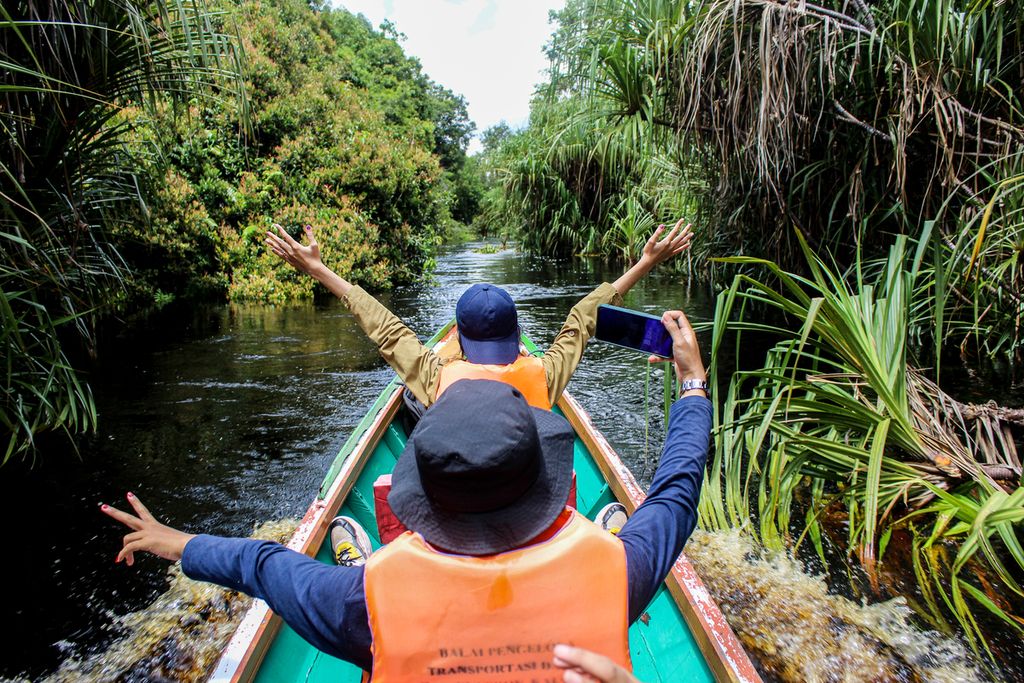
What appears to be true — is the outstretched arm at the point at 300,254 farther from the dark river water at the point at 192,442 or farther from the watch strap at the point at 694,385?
the dark river water at the point at 192,442

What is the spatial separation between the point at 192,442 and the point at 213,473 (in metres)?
0.73

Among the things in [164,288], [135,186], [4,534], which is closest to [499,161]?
Result: [164,288]

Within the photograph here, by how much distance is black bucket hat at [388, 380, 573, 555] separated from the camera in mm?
1015

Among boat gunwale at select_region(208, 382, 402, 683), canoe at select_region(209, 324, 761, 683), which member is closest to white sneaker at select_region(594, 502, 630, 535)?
canoe at select_region(209, 324, 761, 683)

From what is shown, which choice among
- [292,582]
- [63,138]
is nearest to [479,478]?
[292,582]

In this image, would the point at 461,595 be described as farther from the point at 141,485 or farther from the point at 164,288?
the point at 164,288

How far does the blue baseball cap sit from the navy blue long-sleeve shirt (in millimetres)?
1135

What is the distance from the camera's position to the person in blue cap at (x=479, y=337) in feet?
7.77

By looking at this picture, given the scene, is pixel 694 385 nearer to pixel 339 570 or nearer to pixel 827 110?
pixel 339 570

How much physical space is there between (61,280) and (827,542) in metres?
4.54

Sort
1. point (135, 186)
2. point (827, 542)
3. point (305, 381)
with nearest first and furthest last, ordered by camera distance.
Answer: point (827, 542), point (135, 186), point (305, 381)

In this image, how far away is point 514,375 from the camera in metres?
2.41

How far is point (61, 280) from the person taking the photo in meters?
3.66

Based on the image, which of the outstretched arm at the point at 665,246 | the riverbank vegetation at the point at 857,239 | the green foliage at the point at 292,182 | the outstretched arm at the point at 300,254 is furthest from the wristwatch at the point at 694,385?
the green foliage at the point at 292,182
